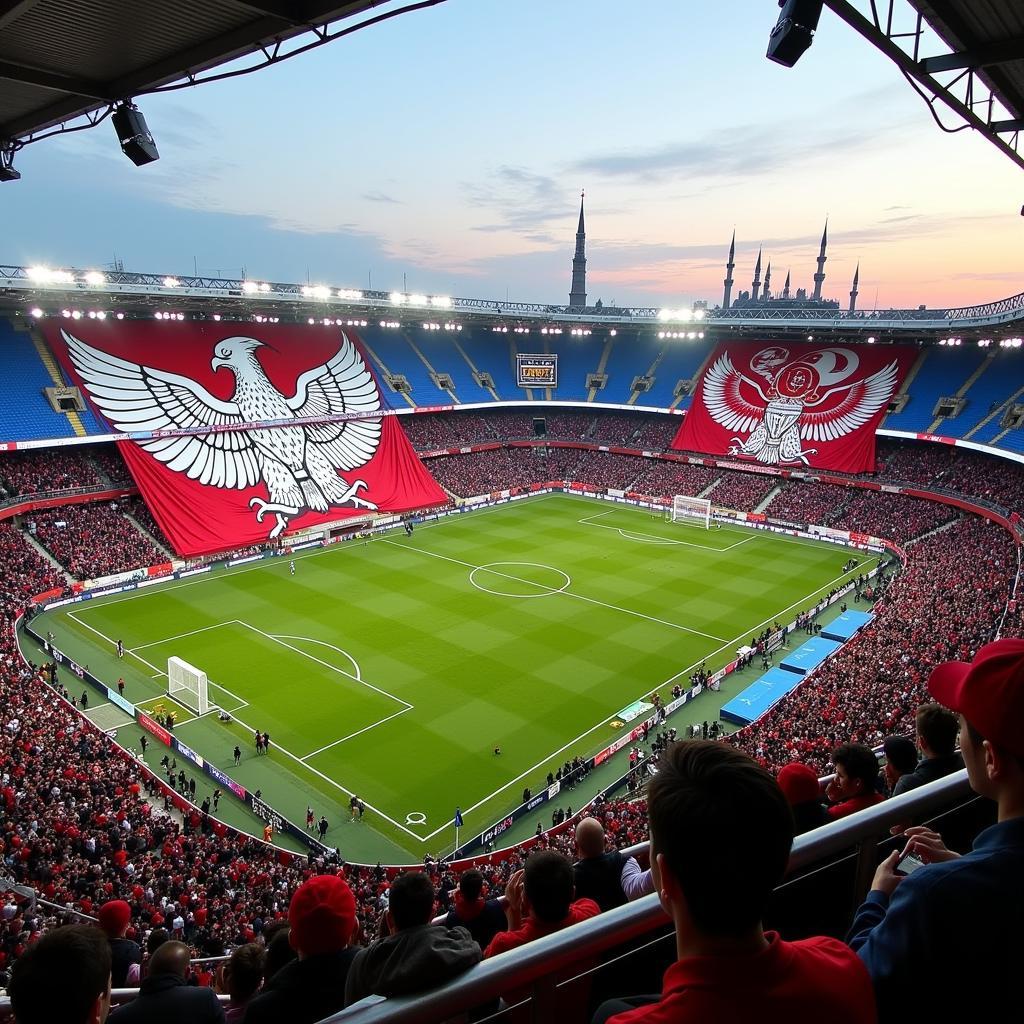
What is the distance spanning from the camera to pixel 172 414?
46.0 metres

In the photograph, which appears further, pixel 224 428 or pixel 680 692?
pixel 224 428

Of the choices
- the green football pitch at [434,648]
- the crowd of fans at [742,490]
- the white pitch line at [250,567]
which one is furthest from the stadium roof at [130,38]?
the crowd of fans at [742,490]

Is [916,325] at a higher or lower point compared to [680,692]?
higher

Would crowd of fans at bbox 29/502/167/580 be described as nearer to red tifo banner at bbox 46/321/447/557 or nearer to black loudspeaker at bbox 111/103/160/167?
red tifo banner at bbox 46/321/447/557

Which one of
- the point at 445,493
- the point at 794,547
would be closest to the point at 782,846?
the point at 794,547

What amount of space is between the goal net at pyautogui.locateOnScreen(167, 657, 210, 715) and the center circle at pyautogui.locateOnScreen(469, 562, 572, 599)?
15.6 meters

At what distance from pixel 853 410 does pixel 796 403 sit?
411cm

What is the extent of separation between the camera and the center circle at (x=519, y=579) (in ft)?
127

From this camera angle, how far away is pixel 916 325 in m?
49.2

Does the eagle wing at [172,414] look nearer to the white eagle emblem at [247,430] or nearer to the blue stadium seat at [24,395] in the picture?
the white eagle emblem at [247,430]

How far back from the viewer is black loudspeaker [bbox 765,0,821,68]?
805cm

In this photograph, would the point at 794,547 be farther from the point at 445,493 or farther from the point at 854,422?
the point at 445,493

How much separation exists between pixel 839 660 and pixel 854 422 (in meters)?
30.6

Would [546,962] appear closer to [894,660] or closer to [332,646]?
[894,660]
